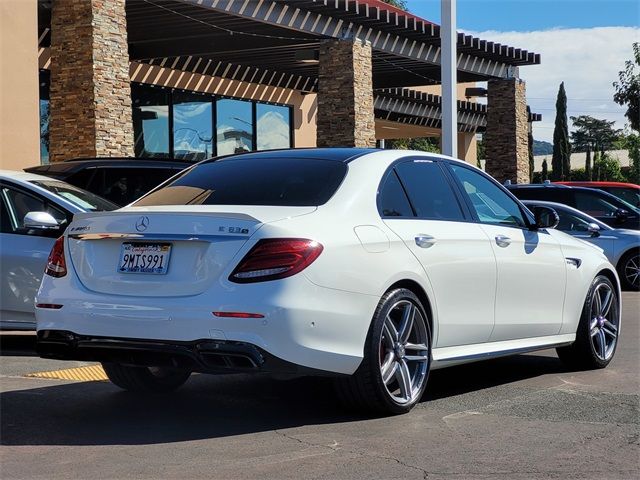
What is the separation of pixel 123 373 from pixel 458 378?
2.49 m

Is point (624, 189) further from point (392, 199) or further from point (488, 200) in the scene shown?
point (392, 199)

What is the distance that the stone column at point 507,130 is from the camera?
1302 inches

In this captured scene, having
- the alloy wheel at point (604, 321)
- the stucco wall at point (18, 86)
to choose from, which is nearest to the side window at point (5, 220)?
the alloy wheel at point (604, 321)

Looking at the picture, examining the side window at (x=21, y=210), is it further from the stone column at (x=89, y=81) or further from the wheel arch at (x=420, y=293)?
the stone column at (x=89, y=81)

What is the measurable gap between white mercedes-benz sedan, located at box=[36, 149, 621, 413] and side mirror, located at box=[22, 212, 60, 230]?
2076mm

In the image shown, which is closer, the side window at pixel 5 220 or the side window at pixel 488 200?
the side window at pixel 488 200

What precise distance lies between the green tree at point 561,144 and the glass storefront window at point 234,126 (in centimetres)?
3569

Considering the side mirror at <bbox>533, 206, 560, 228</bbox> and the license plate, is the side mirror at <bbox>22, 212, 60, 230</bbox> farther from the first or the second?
the side mirror at <bbox>533, 206, 560, 228</bbox>

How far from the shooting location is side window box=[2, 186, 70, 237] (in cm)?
916

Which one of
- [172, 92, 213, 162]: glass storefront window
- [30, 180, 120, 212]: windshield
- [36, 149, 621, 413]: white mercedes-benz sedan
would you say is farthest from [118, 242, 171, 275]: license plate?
[172, 92, 213, 162]: glass storefront window

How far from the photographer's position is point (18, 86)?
17.4 meters

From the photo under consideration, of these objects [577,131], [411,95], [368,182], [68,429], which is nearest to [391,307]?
[368,182]

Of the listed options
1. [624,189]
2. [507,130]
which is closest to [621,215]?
[624,189]

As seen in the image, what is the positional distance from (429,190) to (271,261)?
69.5 inches
